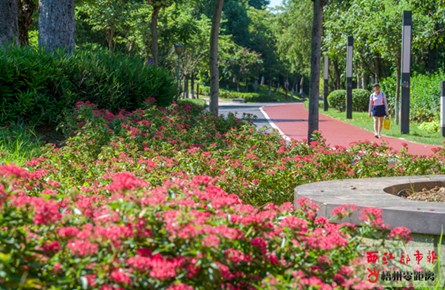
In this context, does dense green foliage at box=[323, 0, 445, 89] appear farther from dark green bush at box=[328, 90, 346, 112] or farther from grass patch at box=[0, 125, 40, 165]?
grass patch at box=[0, 125, 40, 165]

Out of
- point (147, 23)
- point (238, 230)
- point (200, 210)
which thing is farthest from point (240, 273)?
point (147, 23)

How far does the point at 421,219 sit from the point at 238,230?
1.52 m

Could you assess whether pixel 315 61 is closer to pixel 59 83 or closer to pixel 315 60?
pixel 315 60

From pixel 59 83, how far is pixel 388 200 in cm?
741

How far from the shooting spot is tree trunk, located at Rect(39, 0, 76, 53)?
10.4 meters

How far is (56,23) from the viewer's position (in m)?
10.6

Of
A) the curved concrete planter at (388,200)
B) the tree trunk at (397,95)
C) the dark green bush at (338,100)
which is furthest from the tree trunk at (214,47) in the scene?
the dark green bush at (338,100)

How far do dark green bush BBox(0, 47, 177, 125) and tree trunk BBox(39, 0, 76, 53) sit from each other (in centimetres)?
111

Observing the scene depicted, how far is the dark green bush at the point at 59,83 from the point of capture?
27.6 feet

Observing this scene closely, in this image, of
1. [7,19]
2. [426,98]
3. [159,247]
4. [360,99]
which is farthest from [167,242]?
[360,99]

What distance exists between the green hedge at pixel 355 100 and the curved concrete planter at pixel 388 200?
25.5 meters

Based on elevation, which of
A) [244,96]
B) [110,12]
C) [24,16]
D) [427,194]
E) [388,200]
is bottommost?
[427,194]

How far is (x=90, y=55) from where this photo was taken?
10070 mm

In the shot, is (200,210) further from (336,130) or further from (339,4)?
(339,4)
